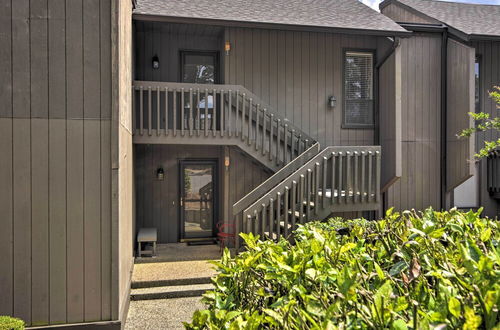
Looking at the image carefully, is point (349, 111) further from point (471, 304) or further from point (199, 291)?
point (471, 304)

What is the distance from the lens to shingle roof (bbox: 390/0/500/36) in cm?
898

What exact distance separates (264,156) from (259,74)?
6.77 feet

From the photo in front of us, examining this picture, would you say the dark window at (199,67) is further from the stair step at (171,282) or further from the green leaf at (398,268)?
the green leaf at (398,268)

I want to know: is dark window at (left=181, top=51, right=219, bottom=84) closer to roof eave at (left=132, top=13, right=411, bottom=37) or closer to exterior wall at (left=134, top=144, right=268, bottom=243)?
roof eave at (left=132, top=13, right=411, bottom=37)

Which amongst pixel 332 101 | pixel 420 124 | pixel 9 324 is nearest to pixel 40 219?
pixel 9 324

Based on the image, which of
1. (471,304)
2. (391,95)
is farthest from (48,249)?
(391,95)

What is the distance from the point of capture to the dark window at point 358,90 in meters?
8.84

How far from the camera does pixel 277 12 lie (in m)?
8.13

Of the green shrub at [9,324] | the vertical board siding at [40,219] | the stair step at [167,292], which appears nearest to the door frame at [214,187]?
the stair step at [167,292]

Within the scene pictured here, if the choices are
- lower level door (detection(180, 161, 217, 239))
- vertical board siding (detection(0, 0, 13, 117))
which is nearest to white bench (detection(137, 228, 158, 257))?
lower level door (detection(180, 161, 217, 239))

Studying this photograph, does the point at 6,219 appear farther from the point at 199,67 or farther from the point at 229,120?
the point at 199,67

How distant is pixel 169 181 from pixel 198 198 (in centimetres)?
80

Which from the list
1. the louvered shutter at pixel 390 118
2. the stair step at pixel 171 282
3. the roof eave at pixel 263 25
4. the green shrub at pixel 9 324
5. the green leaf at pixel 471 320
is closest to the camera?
the green leaf at pixel 471 320

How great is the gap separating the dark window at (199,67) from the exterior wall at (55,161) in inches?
174
